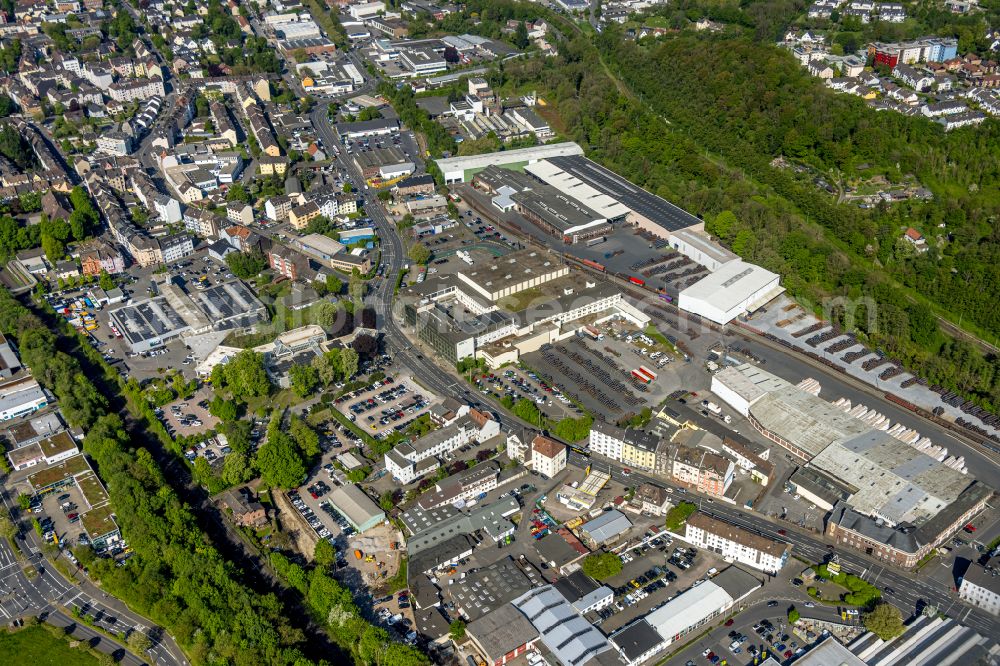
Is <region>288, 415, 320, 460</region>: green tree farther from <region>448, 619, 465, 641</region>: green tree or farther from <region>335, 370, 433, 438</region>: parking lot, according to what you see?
<region>448, 619, 465, 641</region>: green tree

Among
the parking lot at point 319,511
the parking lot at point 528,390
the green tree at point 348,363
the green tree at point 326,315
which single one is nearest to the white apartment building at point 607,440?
the parking lot at point 528,390

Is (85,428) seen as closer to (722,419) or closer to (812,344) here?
(722,419)

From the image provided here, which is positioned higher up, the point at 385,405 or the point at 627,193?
the point at 627,193

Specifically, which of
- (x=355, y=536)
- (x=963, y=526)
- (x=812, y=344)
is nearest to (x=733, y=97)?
(x=812, y=344)

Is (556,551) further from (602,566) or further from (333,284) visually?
(333,284)

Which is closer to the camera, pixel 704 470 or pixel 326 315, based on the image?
pixel 704 470

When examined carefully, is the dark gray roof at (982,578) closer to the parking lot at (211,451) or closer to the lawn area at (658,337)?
the lawn area at (658,337)

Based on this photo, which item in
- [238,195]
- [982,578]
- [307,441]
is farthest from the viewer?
[238,195]

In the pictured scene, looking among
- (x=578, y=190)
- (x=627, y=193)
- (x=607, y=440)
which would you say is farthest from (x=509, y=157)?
(x=607, y=440)
